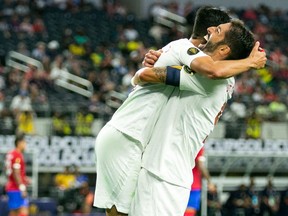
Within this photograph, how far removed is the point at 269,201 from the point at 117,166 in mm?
16788

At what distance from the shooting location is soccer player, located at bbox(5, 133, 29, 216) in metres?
14.0

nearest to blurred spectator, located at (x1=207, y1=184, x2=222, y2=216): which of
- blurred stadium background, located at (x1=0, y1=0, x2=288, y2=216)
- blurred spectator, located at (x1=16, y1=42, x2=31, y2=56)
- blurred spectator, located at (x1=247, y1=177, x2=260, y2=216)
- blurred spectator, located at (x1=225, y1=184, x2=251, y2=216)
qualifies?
blurred stadium background, located at (x1=0, y1=0, x2=288, y2=216)

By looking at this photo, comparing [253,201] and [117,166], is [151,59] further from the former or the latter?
[253,201]

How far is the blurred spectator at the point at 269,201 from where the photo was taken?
2197 cm

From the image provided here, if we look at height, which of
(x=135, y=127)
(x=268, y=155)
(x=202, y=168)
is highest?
(x=135, y=127)

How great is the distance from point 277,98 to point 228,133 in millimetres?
3367

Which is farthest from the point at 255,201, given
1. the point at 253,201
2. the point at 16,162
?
the point at 16,162

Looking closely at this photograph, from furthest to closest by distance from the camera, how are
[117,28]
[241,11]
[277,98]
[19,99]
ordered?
1. [241,11]
2. [117,28]
3. [277,98]
4. [19,99]

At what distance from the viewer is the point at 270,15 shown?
32.8 m

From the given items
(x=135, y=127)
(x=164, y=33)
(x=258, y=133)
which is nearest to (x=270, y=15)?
(x=164, y=33)

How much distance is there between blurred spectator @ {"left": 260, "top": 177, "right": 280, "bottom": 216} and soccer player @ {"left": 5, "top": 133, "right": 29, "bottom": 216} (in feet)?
28.3

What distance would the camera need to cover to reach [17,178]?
1409 cm

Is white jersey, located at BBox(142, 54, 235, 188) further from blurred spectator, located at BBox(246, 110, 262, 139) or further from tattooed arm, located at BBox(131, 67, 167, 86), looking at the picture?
blurred spectator, located at BBox(246, 110, 262, 139)

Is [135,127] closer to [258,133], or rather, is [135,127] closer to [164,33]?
[258,133]
